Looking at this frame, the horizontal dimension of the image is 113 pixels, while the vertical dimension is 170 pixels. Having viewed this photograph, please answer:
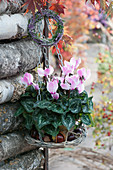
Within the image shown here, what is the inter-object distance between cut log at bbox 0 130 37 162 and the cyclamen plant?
Answer: 0.43ft

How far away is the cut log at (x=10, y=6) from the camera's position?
136 cm

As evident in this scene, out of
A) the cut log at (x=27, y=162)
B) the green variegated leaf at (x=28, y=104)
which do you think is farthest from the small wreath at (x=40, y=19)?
the cut log at (x=27, y=162)

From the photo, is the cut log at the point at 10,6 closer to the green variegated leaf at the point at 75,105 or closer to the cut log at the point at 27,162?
the green variegated leaf at the point at 75,105

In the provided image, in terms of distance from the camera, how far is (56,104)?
139 centimetres

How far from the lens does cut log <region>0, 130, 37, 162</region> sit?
1.42 m

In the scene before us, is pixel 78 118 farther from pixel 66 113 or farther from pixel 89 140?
pixel 89 140

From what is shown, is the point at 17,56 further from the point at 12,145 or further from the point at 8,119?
the point at 12,145

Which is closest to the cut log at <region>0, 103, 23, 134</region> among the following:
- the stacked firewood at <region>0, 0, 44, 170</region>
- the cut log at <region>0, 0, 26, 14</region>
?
the stacked firewood at <region>0, 0, 44, 170</region>

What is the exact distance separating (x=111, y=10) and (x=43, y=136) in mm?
768

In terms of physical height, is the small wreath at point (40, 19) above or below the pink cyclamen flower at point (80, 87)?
above

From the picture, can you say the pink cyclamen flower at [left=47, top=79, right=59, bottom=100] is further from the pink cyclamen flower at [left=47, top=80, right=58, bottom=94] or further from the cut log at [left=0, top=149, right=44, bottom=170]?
the cut log at [left=0, top=149, right=44, bottom=170]

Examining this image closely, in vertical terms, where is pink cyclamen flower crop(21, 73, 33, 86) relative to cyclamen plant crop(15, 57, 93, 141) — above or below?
above

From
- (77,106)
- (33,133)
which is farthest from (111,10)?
(33,133)

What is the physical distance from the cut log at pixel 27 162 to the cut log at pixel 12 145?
4 cm
